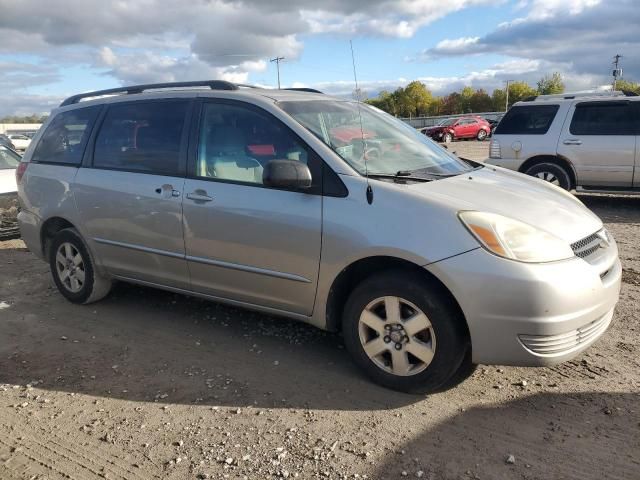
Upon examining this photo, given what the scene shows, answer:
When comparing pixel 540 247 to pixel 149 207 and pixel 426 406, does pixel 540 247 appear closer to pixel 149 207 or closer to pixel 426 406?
pixel 426 406

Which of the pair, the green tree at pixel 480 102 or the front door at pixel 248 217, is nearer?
the front door at pixel 248 217

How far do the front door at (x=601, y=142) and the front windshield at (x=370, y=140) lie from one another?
18.4ft

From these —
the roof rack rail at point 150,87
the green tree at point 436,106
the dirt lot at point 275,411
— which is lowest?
the dirt lot at point 275,411

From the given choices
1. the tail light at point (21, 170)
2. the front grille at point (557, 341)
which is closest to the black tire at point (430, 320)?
the front grille at point (557, 341)

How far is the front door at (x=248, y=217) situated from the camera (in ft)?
11.7

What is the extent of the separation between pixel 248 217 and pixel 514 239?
1.70m

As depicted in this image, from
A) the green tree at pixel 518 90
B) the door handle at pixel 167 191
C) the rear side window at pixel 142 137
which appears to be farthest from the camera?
the green tree at pixel 518 90

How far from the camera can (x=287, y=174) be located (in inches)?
135

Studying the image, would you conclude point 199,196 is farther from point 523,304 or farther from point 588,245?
point 588,245

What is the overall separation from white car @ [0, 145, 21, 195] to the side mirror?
6299mm

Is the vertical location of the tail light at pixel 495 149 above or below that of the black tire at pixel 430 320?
above

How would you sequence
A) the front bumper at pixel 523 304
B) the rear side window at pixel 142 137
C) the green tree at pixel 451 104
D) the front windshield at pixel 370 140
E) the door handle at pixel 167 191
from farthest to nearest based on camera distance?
the green tree at pixel 451 104, the rear side window at pixel 142 137, the door handle at pixel 167 191, the front windshield at pixel 370 140, the front bumper at pixel 523 304

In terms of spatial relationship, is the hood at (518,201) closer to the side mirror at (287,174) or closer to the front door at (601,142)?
the side mirror at (287,174)

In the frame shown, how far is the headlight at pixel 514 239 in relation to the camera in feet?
9.78
